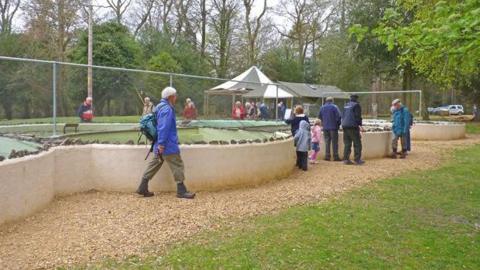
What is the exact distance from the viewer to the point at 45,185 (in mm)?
6543

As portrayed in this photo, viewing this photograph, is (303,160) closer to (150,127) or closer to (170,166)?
(170,166)

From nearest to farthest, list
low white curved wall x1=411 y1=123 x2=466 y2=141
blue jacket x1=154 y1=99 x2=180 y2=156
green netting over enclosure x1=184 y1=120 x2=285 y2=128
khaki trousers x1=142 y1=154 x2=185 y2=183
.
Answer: blue jacket x1=154 y1=99 x2=180 y2=156, khaki trousers x1=142 y1=154 x2=185 y2=183, green netting over enclosure x1=184 y1=120 x2=285 y2=128, low white curved wall x1=411 y1=123 x2=466 y2=141

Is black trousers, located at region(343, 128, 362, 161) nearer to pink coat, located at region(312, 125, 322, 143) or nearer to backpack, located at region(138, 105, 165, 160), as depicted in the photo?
pink coat, located at region(312, 125, 322, 143)

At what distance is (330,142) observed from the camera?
1259 centimetres

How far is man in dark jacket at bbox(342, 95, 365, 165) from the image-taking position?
11.7m

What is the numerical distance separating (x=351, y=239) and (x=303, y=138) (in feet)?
17.0

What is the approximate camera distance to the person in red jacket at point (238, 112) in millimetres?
13619

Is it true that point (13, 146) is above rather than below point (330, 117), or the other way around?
below

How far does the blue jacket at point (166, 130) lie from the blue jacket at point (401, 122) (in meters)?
8.10

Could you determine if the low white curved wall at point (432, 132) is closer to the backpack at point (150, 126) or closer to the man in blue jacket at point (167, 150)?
the man in blue jacket at point (167, 150)

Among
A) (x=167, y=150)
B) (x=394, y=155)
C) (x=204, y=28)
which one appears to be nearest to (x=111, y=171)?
(x=167, y=150)

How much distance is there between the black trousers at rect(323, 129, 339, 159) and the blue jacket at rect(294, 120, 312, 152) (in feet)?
6.14

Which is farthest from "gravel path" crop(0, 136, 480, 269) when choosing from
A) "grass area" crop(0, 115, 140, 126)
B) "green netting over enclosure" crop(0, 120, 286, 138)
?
Answer: "grass area" crop(0, 115, 140, 126)

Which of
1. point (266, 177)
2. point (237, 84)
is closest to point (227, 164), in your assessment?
point (266, 177)
